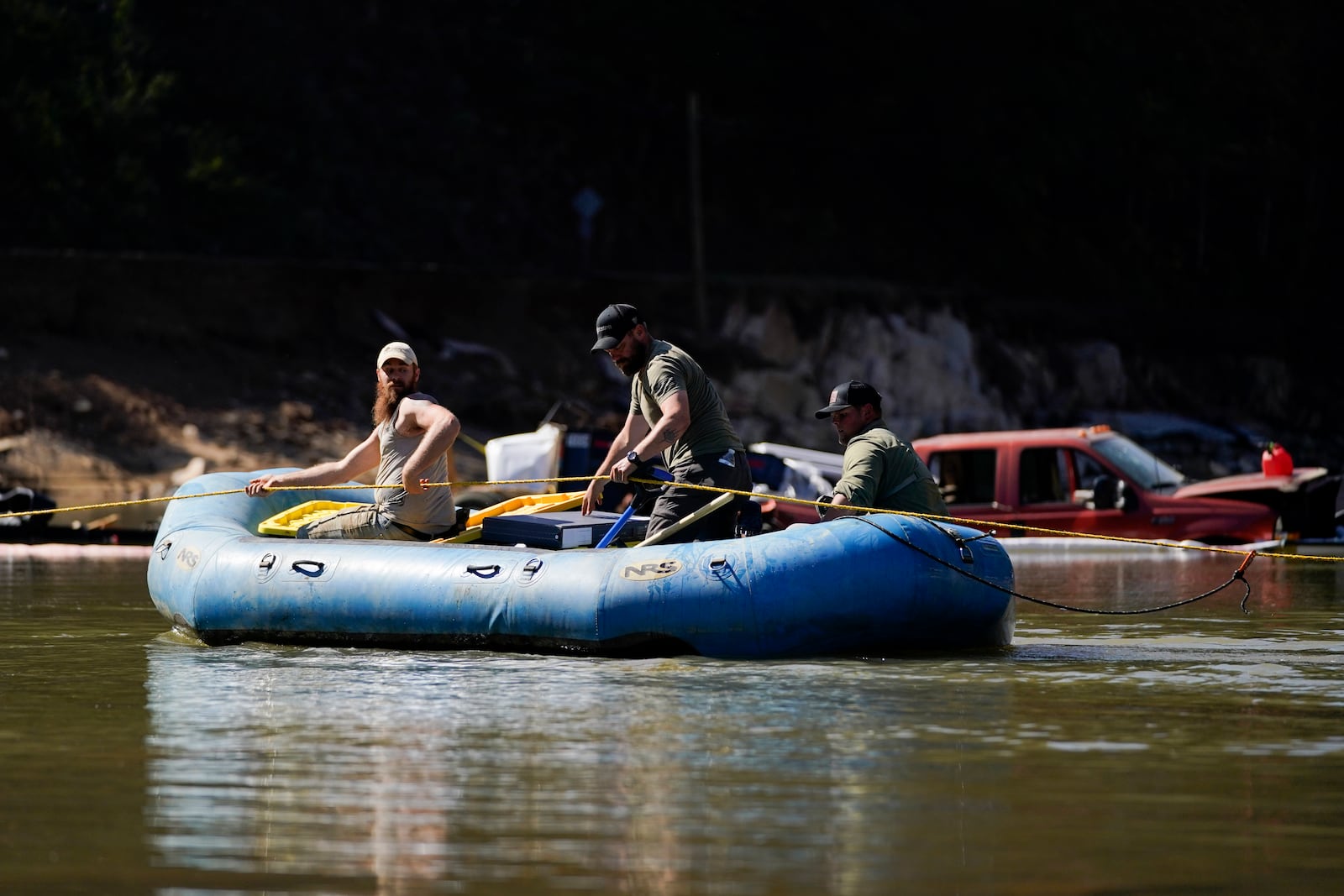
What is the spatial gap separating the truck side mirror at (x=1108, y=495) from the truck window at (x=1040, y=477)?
49 cm

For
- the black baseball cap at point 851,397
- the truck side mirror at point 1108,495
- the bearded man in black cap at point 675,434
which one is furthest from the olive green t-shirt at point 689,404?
the truck side mirror at point 1108,495

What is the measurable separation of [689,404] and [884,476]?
1101 mm

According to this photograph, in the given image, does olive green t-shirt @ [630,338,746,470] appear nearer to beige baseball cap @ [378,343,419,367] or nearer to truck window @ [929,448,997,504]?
beige baseball cap @ [378,343,419,367]

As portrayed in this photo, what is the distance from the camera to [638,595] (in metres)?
11.0

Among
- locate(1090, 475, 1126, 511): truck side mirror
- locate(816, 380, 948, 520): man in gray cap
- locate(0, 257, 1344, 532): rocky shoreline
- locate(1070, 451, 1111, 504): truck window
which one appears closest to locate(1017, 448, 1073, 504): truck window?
locate(1070, 451, 1111, 504): truck window

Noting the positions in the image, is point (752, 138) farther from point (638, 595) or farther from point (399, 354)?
point (638, 595)

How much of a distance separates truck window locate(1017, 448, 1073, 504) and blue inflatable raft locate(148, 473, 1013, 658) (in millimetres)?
8848

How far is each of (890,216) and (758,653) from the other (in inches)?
1568

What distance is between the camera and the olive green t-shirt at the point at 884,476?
1125 centimetres

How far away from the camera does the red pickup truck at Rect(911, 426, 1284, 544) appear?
19.5 meters

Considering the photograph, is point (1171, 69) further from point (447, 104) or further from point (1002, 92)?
point (447, 104)

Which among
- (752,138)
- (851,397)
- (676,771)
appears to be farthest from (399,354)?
(752,138)

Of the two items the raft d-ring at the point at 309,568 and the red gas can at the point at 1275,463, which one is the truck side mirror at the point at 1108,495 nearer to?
the red gas can at the point at 1275,463

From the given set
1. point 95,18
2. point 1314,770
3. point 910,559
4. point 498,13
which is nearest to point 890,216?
point 498,13
